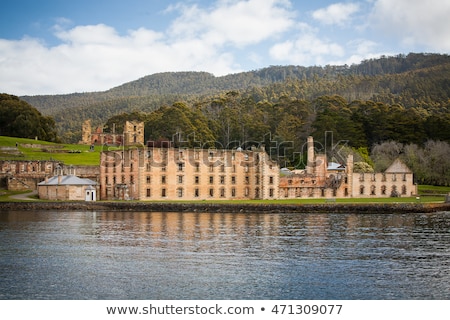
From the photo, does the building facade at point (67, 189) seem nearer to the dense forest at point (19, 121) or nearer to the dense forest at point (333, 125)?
the dense forest at point (333, 125)

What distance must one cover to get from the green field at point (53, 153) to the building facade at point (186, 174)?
16.7m

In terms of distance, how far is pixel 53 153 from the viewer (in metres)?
98.6

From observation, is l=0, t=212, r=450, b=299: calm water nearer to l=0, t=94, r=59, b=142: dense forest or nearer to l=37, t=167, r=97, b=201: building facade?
l=37, t=167, r=97, b=201: building facade

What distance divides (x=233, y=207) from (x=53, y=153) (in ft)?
138

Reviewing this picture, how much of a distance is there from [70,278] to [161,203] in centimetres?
3862

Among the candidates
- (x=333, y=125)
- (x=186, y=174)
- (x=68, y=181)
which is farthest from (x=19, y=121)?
(x=333, y=125)

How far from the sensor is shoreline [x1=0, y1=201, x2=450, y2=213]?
6512 cm

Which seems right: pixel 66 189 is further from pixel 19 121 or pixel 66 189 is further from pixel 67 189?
pixel 19 121

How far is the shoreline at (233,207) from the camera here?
65125mm

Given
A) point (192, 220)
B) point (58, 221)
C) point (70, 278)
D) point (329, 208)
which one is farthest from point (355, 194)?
point (70, 278)

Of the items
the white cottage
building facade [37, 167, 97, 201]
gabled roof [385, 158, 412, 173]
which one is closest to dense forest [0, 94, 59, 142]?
building facade [37, 167, 97, 201]

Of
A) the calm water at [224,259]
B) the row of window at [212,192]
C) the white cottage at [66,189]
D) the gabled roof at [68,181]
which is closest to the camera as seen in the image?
the calm water at [224,259]

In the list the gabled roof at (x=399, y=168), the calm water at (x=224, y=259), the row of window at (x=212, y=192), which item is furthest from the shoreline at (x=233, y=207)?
the gabled roof at (x=399, y=168)

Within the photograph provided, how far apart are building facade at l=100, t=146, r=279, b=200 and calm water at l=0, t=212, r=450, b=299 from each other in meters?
18.9
